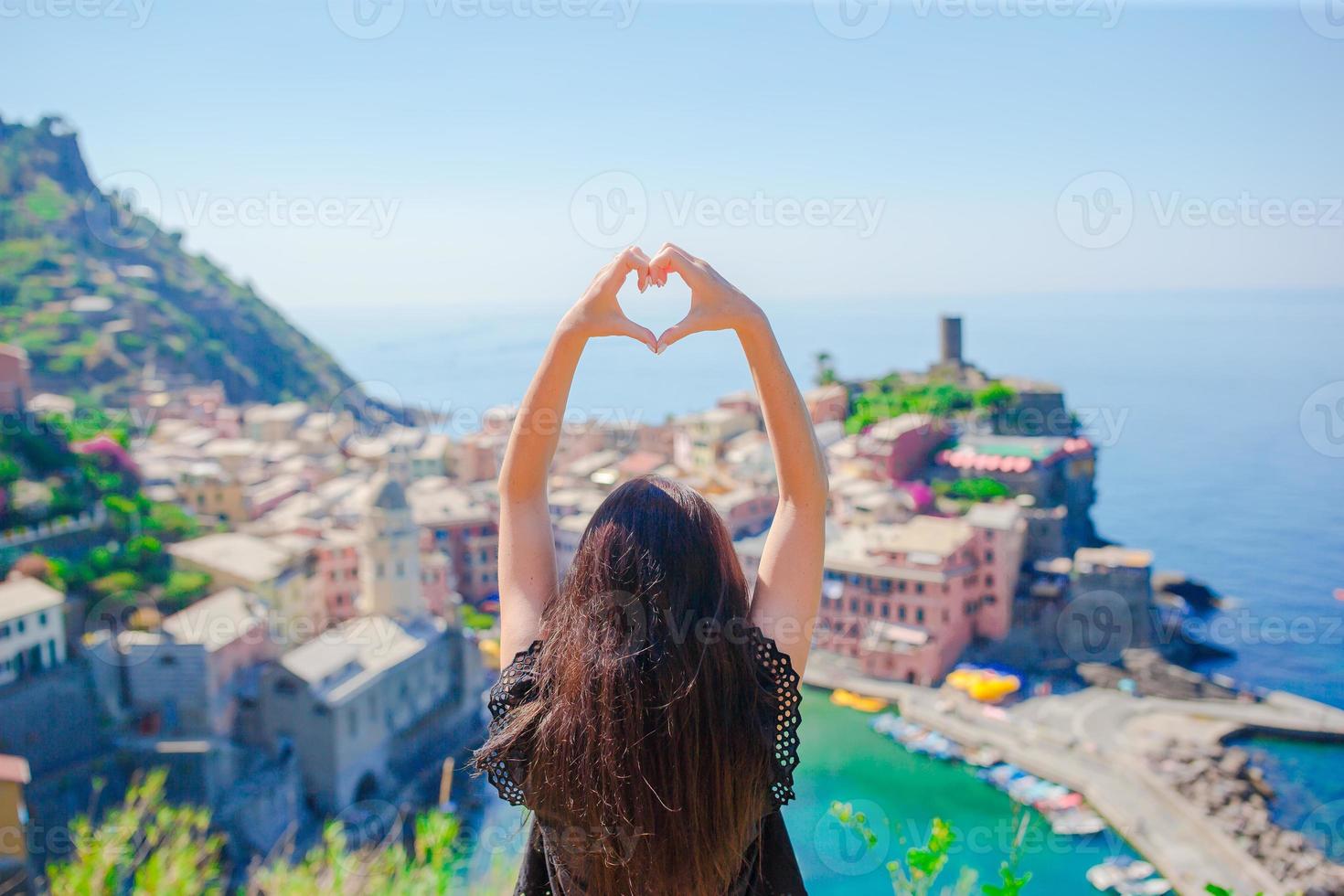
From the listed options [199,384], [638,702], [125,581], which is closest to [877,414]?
[125,581]

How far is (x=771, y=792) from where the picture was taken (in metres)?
0.85

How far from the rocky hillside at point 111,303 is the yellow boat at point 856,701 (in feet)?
52.1

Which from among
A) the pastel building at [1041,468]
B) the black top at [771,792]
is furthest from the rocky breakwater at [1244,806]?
the black top at [771,792]

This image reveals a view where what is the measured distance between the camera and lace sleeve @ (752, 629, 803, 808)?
32.8 inches

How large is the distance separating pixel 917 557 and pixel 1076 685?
2.48 meters

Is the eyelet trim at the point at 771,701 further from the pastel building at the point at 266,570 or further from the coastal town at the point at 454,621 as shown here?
the pastel building at the point at 266,570

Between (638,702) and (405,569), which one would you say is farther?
(405,569)

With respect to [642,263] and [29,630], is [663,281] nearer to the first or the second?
[642,263]

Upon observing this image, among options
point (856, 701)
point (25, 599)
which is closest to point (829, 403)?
point (856, 701)

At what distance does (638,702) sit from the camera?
791mm

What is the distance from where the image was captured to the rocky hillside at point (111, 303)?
66.9 feet

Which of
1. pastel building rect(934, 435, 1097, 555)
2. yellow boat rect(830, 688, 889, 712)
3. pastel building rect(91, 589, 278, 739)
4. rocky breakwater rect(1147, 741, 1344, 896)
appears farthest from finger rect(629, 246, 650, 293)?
pastel building rect(934, 435, 1097, 555)

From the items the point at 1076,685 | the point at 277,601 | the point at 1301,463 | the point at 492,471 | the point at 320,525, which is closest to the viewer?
the point at 277,601

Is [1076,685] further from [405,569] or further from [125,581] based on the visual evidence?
[125,581]
